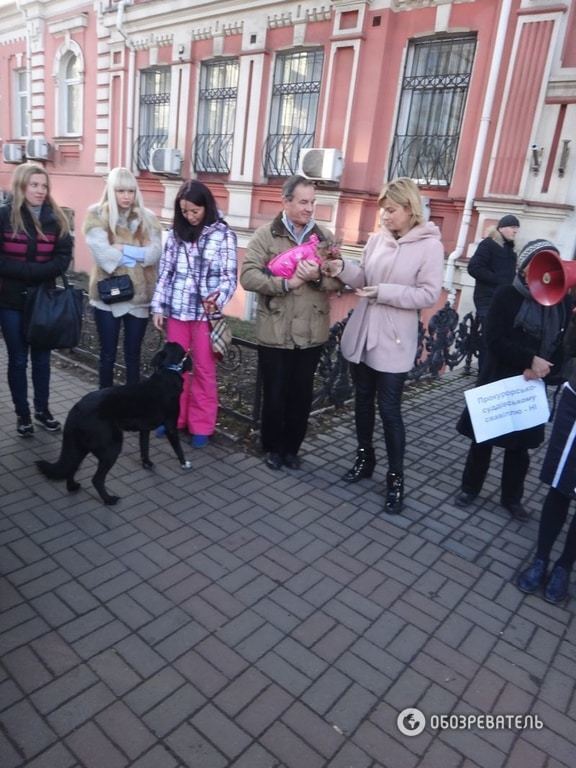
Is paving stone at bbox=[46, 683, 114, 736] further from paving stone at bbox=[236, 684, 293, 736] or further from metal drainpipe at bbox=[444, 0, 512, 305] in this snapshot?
metal drainpipe at bbox=[444, 0, 512, 305]

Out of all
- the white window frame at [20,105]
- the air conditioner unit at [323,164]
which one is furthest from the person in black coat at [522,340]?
the white window frame at [20,105]

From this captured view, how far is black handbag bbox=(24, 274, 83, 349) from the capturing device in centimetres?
394

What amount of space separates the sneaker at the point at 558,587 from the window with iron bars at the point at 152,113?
39.4ft

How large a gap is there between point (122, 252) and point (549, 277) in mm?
2994

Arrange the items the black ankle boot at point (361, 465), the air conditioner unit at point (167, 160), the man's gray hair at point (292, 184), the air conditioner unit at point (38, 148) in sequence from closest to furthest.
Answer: the man's gray hair at point (292, 184), the black ankle boot at point (361, 465), the air conditioner unit at point (167, 160), the air conditioner unit at point (38, 148)

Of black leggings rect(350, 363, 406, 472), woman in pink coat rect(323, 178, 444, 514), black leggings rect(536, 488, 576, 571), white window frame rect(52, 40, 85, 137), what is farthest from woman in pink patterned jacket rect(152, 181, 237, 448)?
white window frame rect(52, 40, 85, 137)

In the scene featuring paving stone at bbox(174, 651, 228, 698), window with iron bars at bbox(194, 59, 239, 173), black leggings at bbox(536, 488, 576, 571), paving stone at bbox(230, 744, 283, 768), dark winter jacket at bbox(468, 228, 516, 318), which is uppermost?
window with iron bars at bbox(194, 59, 239, 173)

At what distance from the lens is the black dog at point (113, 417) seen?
10.8ft

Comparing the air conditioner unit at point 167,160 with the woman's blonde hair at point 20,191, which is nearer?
the woman's blonde hair at point 20,191

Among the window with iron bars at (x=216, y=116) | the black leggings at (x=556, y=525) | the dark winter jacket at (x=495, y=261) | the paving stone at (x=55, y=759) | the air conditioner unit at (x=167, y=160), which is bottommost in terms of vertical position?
the paving stone at (x=55, y=759)

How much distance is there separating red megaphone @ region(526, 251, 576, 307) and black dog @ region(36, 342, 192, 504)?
2.25m

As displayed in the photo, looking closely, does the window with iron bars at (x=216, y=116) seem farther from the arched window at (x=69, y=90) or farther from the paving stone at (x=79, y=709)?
the paving stone at (x=79, y=709)

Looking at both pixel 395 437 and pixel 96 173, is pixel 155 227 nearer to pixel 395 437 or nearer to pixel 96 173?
pixel 395 437

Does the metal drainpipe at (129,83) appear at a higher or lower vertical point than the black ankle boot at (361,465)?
higher
